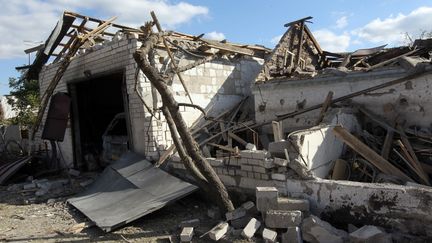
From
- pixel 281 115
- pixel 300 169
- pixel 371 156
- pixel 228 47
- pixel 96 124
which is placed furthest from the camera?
pixel 96 124

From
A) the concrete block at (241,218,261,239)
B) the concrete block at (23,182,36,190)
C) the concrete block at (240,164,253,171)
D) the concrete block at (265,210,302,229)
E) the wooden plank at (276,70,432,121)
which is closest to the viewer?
the concrete block at (265,210,302,229)

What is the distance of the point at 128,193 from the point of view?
269 inches

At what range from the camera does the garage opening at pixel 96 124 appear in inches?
399

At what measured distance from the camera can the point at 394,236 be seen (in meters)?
4.35

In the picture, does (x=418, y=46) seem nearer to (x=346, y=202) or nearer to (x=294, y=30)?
(x=294, y=30)

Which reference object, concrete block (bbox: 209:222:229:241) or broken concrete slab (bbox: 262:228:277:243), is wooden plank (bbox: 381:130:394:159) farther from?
concrete block (bbox: 209:222:229:241)

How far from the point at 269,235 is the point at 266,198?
560mm

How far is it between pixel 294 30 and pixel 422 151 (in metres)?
5.43

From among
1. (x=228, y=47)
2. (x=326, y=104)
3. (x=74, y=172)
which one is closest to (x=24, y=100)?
(x=74, y=172)

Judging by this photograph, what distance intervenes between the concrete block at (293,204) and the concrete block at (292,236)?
0.39m

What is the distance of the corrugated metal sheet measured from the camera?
232 inches

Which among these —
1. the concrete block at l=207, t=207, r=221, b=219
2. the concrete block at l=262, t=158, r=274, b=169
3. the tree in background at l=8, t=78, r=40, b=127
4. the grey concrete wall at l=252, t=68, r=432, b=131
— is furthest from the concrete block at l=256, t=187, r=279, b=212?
the tree in background at l=8, t=78, r=40, b=127

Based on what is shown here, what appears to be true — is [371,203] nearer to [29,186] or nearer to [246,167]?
[246,167]

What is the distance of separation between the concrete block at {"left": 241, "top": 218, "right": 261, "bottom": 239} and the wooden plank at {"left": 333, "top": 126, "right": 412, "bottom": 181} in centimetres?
181
